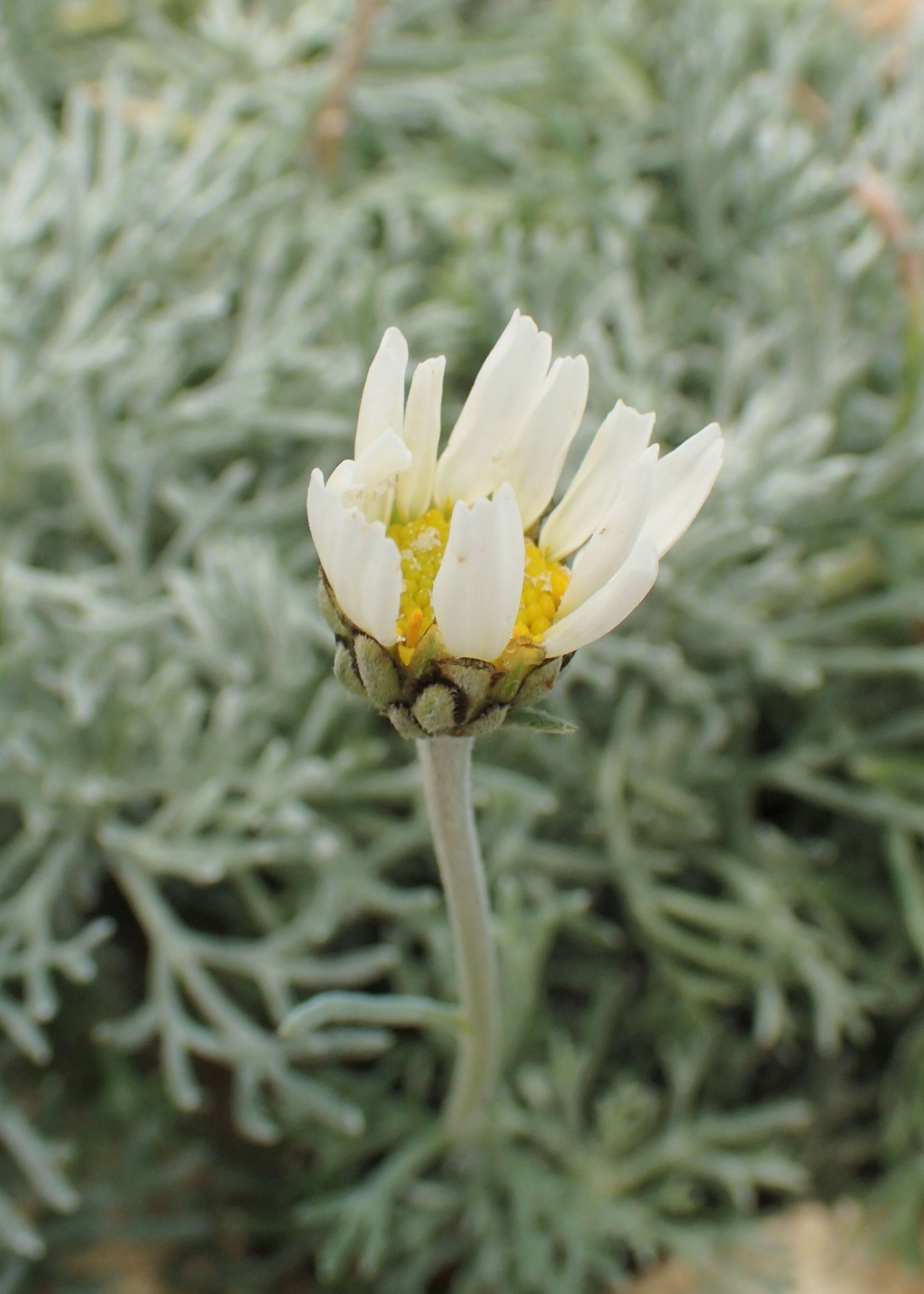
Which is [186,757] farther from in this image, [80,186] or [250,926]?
[80,186]

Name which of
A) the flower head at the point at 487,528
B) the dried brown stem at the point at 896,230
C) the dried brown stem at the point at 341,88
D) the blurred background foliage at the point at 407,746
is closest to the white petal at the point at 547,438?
the flower head at the point at 487,528

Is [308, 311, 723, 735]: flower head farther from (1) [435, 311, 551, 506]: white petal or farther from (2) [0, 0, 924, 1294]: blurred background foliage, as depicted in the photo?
(2) [0, 0, 924, 1294]: blurred background foliage

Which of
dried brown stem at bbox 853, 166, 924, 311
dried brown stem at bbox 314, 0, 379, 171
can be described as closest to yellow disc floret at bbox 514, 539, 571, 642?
dried brown stem at bbox 853, 166, 924, 311

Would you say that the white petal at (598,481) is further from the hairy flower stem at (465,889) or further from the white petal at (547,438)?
the hairy flower stem at (465,889)

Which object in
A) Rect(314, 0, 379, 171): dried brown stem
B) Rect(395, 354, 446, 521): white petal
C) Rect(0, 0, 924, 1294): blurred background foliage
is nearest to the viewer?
Rect(395, 354, 446, 521): white petal

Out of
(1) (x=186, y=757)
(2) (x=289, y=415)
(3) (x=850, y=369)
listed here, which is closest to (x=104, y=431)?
(2) (x=289, y=415)
